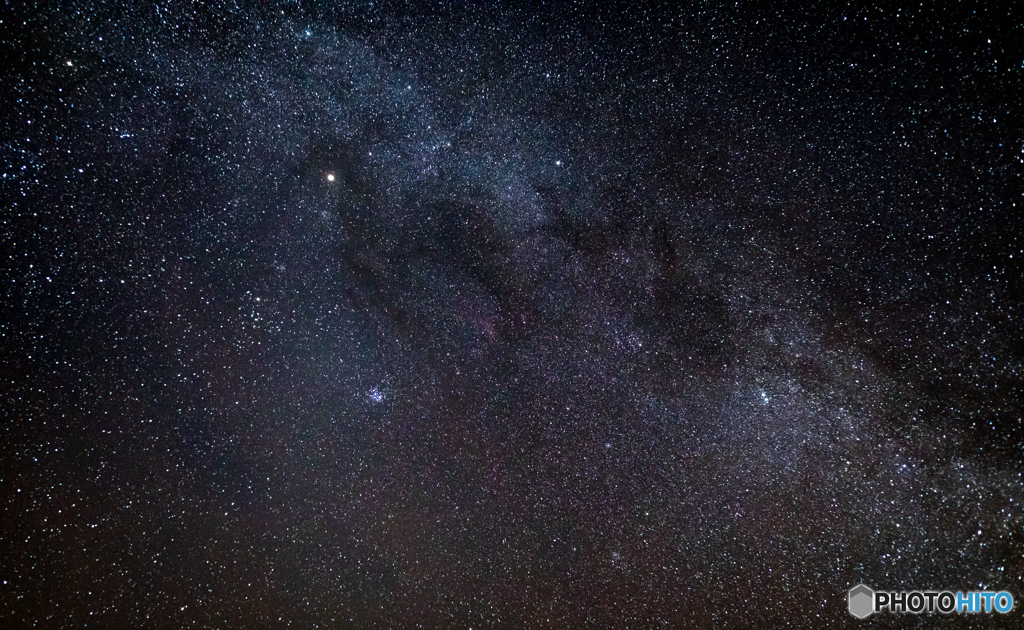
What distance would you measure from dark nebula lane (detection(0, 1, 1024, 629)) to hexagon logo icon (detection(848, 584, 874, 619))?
0.03 meters

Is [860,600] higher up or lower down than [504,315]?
lower down

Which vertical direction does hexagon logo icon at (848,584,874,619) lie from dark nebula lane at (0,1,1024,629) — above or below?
below

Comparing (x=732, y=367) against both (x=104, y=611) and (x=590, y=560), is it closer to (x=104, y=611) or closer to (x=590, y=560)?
(x=590, y=560)

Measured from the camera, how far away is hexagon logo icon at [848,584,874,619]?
2.93ft

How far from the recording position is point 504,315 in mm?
961

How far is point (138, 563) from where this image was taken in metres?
0.97

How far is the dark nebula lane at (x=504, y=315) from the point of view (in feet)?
2.76

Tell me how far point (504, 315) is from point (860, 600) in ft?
3.47

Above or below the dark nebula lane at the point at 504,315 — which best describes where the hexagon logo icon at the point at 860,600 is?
below

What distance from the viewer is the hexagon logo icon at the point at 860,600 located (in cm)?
89

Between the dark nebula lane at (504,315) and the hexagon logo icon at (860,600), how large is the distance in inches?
1.1

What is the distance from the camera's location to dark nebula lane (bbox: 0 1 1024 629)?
2.76 feet

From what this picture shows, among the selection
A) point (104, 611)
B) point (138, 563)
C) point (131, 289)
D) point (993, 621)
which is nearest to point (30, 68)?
point (131, 289)

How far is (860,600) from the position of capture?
0.90 meters
